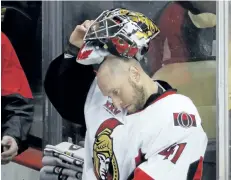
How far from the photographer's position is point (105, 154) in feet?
4.34

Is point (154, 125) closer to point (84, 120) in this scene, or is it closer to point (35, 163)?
point (84, 120)

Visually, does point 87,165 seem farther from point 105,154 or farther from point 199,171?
point 199,171

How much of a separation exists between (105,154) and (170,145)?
0.61 ft

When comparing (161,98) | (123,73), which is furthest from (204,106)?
(123,73)

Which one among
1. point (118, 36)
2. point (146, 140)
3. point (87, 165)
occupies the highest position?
point (118, 36)

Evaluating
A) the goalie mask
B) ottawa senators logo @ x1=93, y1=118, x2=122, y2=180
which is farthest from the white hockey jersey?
the goalie mask

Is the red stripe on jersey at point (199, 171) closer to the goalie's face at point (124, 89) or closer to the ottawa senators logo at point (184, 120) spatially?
the ottawa senators logo at point (184, 120)

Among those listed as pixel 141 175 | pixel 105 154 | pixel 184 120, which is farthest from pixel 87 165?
pixel 184 120

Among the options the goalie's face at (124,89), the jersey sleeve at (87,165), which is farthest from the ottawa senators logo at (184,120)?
the jersey sleeve at (87,165)

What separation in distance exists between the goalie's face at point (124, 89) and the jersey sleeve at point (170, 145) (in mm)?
52

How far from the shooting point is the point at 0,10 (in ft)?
4.68

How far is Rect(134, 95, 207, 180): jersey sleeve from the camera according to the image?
1.26m

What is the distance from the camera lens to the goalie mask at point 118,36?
1275 mm

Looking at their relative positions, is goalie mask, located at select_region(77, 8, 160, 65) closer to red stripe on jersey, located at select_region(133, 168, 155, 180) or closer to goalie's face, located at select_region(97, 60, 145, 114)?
goalie's face, located at select_region(97, 60, 145, 114)
